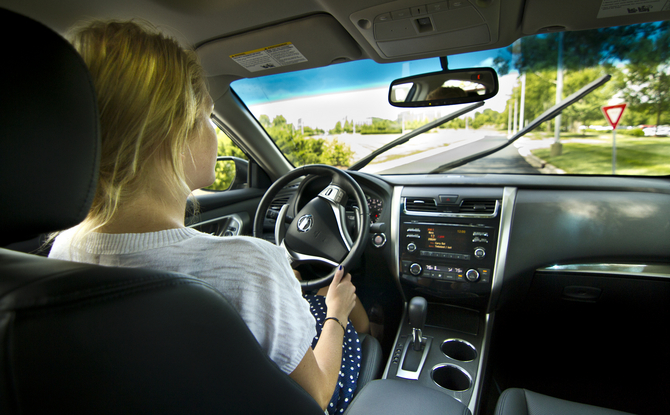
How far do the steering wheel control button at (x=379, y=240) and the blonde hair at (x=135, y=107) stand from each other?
5.42 feet

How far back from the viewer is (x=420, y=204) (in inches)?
94.9

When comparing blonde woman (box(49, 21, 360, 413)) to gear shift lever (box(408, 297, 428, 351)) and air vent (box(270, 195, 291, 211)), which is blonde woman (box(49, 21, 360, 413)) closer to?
gear shift lever (box(408, 297, 428, 351))

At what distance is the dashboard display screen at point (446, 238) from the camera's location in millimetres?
2281

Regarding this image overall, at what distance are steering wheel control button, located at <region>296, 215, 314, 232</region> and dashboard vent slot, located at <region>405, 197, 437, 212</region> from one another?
2.24ft

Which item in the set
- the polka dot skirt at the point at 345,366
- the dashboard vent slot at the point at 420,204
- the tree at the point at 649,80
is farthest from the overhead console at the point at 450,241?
the tree at the point at 649,80

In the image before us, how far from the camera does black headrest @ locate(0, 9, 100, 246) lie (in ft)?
1.78

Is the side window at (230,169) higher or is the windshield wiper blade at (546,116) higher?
the windshield wiper blade at (546,116)

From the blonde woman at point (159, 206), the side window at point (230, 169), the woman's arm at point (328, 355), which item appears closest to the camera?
the blonde woman at point (159, 206)

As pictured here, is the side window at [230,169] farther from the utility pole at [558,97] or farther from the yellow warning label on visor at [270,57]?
the utility pole at [558,97]

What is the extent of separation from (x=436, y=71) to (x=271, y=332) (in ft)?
6.35

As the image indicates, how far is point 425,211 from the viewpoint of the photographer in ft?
7.84

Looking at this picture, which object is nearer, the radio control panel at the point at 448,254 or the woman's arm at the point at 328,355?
the woman's arm at the point at 328,355

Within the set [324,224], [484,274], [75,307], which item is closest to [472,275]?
[484,274]

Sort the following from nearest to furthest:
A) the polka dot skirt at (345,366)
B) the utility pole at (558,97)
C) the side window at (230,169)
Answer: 1. the polka dot skirt at (345,366)
2. the utility pole at (558,97)
3. the side window at (230,169)
